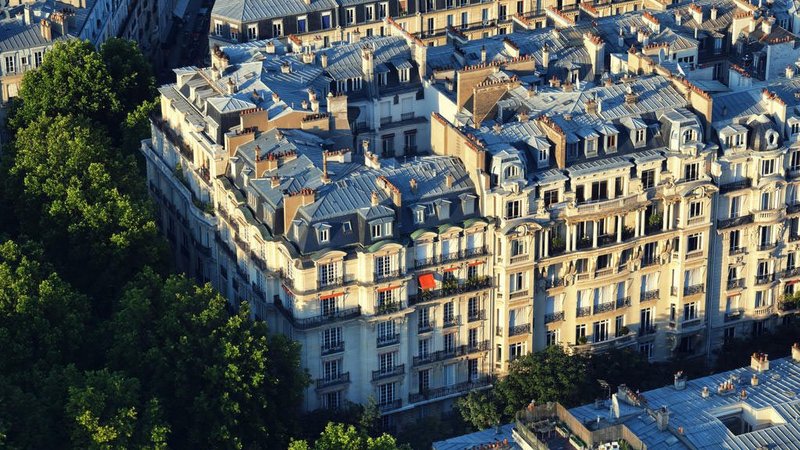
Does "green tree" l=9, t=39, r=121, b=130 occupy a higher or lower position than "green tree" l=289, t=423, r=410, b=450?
higher

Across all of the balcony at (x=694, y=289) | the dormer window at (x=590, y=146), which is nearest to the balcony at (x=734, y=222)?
the balcony at (x=694, y=289)

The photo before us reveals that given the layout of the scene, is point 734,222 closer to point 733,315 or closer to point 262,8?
point 733,315

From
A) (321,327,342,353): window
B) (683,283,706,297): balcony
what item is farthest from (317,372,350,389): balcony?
(683,283,706,297): balcony

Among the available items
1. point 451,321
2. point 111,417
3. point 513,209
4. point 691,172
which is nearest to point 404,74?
point 513,209

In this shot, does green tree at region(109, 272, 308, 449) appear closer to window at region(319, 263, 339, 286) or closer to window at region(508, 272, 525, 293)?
window at region(319, 263, 339, 286)

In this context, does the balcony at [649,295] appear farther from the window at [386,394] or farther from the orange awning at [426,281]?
the window at [386,394]

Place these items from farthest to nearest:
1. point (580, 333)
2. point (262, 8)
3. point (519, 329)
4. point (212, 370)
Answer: point (262, 8) → point (580, 333) → point (519, 329) → point (212, 370)
